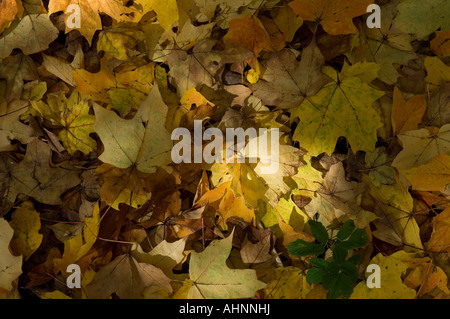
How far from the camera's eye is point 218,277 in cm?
112

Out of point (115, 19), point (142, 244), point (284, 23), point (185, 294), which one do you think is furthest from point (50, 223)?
point (284, 23)

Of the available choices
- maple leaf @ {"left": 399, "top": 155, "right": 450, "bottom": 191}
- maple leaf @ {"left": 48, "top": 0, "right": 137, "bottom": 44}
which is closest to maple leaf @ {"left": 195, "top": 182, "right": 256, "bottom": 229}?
maple leaf @ {"left": 399, "top": 155, "right": 450, "bottom": 191}

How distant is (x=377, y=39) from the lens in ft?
4.03

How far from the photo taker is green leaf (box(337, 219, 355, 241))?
1.17 meters

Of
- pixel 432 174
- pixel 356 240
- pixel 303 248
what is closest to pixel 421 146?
pixel 432 174

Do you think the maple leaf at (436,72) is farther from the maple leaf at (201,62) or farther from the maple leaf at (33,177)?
the maple leaf at (33,177)

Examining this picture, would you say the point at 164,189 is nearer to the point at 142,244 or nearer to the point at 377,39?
the point at 142,244

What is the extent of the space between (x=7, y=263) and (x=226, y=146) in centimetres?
66

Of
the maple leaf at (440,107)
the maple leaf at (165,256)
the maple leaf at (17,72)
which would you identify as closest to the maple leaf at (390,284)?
the maple leaf at (440,107)

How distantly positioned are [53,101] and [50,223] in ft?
1.14

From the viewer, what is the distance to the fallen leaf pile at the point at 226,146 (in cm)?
117

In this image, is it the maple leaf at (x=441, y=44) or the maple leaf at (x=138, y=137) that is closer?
the maple leaf at (x=138, y=137)

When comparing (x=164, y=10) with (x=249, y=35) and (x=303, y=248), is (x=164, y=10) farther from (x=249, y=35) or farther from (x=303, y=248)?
(x=303, y=248)

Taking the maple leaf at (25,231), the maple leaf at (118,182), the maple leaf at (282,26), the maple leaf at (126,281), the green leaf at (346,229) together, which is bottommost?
the maple leaf at (126,281)
